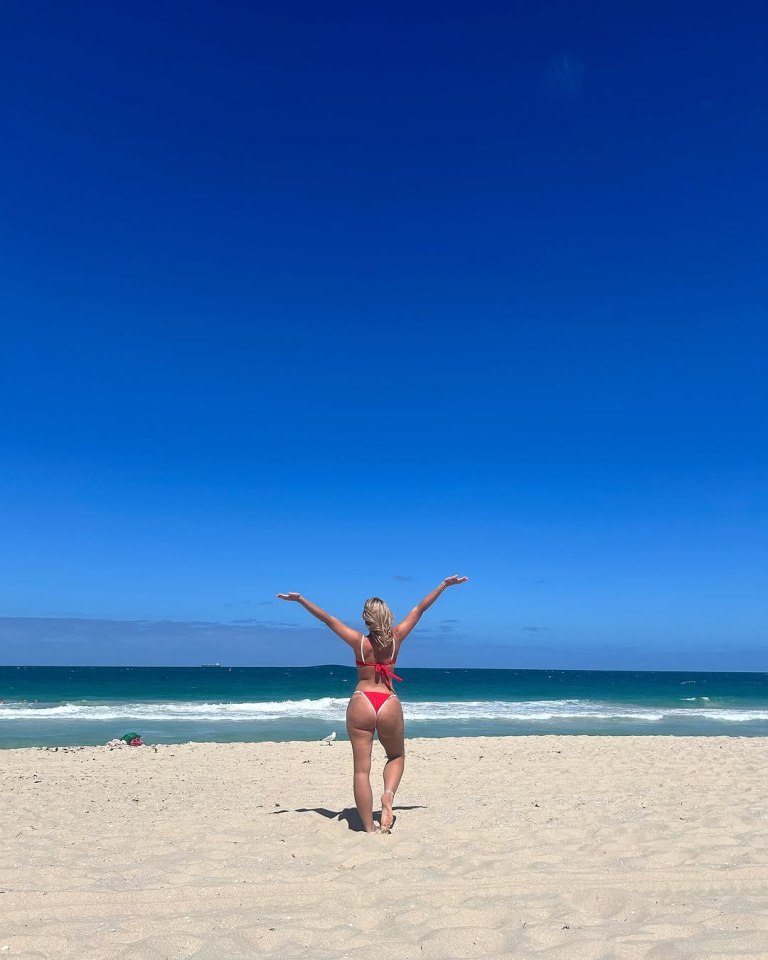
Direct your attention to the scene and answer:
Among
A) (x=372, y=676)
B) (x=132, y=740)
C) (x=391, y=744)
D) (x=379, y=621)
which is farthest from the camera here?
(x=132, y=740)

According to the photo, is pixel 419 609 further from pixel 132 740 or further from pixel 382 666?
pixel 132 740

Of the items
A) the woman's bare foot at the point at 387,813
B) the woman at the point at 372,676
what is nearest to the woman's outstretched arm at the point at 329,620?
the woman at the point at 372,676

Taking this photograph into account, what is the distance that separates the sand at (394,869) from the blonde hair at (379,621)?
5.40 feet

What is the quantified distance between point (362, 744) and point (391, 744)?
1.14ft

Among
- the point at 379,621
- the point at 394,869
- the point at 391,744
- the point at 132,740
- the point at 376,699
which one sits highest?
the point at 379,621

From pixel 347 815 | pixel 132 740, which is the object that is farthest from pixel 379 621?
pixel 132 740

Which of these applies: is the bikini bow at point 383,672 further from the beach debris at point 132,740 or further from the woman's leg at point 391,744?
the beach debris at point 132,740

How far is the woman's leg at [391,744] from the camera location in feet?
20.7

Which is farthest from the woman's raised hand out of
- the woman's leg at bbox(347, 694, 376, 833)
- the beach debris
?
the beach debris

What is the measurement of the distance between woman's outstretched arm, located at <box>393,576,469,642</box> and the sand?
1.70m

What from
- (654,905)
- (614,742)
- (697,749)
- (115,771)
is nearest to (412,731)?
(614,742)

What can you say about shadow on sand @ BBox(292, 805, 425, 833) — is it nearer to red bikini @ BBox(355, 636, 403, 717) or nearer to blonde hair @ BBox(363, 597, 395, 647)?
red bikini @ BBox(355, 636, 403, 717)

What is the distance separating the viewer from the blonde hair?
6211 mm

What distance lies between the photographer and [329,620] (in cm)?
633
